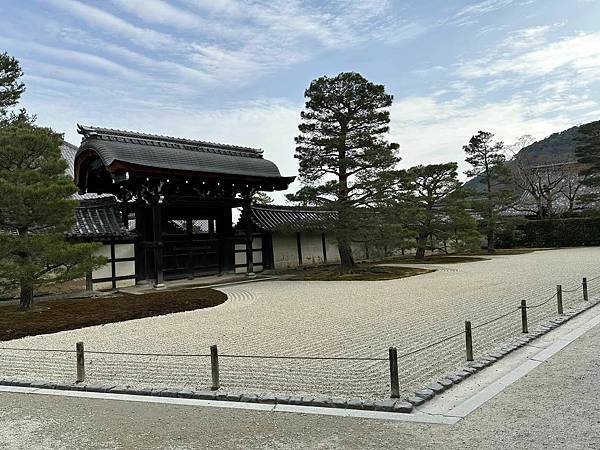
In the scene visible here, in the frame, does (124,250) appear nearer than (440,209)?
Yes

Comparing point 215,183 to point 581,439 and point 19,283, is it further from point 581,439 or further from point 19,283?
point 581,439

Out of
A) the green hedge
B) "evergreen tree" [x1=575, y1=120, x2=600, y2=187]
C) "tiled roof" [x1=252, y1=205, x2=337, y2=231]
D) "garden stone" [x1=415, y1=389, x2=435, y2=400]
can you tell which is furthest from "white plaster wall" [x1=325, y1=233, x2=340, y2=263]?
"garden stone" [x1=415, y1=389, x2=435, y2=400]

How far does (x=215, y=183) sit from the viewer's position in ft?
62.2

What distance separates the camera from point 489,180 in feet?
101

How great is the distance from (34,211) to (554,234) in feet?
107

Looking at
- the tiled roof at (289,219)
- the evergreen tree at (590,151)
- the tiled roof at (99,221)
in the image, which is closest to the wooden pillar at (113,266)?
the tiled roof at (99,221)

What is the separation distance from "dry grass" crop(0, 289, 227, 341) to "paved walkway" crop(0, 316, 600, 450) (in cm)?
503

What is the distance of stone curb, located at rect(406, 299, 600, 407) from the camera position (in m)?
4.72

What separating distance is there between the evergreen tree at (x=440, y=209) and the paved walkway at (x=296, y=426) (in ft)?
63.3

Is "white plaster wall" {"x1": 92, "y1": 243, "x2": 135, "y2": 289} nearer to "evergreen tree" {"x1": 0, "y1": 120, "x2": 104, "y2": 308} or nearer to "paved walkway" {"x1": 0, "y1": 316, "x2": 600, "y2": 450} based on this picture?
"evergreen tree" {"x1": 0, "y1": 120, "x2": 104, "y2": 308}

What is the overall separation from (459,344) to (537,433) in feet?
10.3

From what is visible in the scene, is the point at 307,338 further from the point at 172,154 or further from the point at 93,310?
the point at 172,154

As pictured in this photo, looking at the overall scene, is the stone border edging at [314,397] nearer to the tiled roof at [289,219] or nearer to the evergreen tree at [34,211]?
the evergreen tree at [34,211]

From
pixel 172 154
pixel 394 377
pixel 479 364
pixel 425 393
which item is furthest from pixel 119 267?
pixel 425 393
